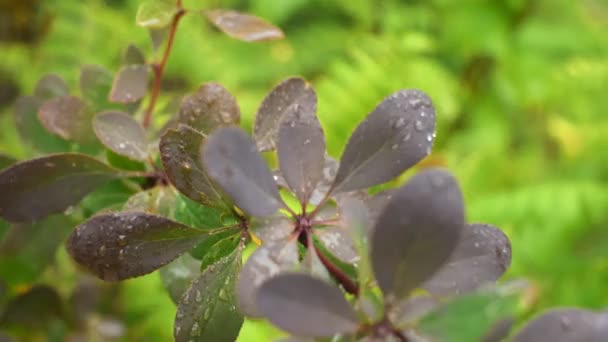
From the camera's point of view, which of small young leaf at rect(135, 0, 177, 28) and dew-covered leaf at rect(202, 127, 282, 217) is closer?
dew-covered leaf at rect(202, 127, 282, 217)

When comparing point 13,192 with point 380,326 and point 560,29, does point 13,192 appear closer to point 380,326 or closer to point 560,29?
point 380,326

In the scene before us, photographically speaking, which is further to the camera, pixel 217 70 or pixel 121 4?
pixel 121 4

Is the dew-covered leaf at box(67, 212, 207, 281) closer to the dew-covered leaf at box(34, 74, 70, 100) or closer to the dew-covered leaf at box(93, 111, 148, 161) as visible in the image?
the dew-covered leaf at box(93, 111, 148, 161)

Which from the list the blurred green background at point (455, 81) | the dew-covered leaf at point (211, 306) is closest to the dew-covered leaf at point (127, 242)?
the dew-covered leaf at point (211, 306)

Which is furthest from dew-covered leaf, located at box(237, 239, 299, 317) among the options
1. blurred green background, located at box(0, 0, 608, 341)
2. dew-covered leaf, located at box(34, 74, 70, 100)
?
blurred green background, located at box(0, 0, 608, 341)

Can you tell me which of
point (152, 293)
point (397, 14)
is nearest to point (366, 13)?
point (397, 14)

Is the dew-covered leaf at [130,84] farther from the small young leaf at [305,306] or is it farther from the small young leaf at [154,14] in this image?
the small young leaf at [305,306]

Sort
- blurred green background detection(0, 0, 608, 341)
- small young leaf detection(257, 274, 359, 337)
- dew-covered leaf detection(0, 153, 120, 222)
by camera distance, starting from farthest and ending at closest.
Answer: blurred green background detection(0, 0, 608, 341)
dew-covered leaf detection(0, 153, 120, 222)
small young leaf detection(257, 274, 359, 337)

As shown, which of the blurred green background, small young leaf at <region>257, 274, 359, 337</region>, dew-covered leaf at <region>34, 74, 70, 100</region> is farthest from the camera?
the blurred green background
